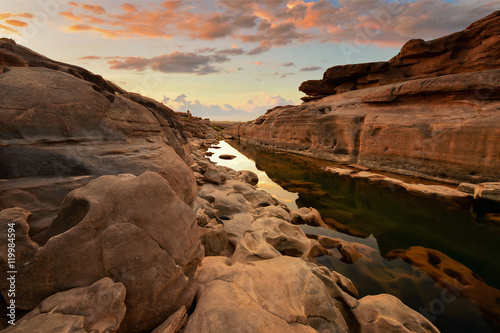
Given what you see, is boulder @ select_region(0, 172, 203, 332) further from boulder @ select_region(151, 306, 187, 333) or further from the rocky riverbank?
boulder @ select_region(151, 306, 187, 333)

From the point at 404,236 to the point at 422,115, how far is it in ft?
31.8

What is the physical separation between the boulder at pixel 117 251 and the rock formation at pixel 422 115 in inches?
555

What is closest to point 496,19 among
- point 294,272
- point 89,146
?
point 294,272

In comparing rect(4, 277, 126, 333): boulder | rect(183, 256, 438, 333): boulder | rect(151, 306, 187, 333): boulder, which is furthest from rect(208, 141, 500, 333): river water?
rect(4, 277, 126, 333): boulder

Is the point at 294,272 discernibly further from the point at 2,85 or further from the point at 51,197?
the point at 2,85

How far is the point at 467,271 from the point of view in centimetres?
532

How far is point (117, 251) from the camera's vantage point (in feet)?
7.49

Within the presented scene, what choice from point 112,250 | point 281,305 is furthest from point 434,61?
point 112,250

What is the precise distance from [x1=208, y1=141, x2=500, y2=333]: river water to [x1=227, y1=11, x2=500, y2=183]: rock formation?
3.28 m

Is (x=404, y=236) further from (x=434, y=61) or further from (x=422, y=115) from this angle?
(x=434, y=61)

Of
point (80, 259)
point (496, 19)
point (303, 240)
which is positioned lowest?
point (303, 240)

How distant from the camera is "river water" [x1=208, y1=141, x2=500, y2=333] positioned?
439 cm

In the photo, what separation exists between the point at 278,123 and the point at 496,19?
1835cm

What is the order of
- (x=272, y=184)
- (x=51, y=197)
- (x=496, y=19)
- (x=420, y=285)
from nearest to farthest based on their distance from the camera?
(x=51, y=197) → (x=420, y=285) → (x=272, y=184) → (x=496, y=19)
